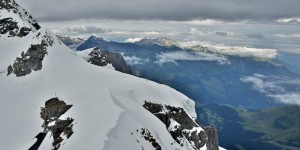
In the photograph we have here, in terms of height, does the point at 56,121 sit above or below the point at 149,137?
above

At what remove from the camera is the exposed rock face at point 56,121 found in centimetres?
10069

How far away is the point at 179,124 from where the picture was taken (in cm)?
13338

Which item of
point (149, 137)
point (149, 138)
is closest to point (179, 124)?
point (149, 137)

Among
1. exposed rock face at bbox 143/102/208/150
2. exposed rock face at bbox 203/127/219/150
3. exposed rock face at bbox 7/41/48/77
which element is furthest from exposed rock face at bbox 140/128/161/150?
exposed rock face at bbox 203/127/219/150

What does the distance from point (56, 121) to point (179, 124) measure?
43247 mm

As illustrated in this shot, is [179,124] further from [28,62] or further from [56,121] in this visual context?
[28,62]

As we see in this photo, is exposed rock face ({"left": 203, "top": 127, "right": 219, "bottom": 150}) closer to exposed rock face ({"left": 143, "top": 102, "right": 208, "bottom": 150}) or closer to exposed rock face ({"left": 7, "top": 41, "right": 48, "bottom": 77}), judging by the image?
exposed rock face ({"left": 143, "top": 102, "right": 208, "bottom": 150})

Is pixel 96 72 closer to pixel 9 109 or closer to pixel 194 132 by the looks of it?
pixel 9 109

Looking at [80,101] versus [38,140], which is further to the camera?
[80,101]

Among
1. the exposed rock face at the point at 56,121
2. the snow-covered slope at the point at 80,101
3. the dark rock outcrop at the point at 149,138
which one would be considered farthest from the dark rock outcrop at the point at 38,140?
the dark rock outcrop at the point at 149,138

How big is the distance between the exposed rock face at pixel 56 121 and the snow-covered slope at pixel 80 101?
1817mm

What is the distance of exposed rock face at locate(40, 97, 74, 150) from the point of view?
10069 cm

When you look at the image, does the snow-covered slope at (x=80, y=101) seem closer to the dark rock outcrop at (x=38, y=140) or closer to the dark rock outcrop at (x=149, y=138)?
the dark rock outcrop at (x=149, y=138)

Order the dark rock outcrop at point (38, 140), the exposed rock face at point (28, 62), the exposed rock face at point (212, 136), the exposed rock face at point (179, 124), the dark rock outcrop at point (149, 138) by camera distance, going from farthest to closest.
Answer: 1. the exposed rock face at point (212, 136)
2. the exposed rock face at point (28, 62)
3. the exposed rock face at point (179, 124)
4. the dark rock outcrop at point (38, 140)
5. the dark rock outcrop at point (149, 138)
